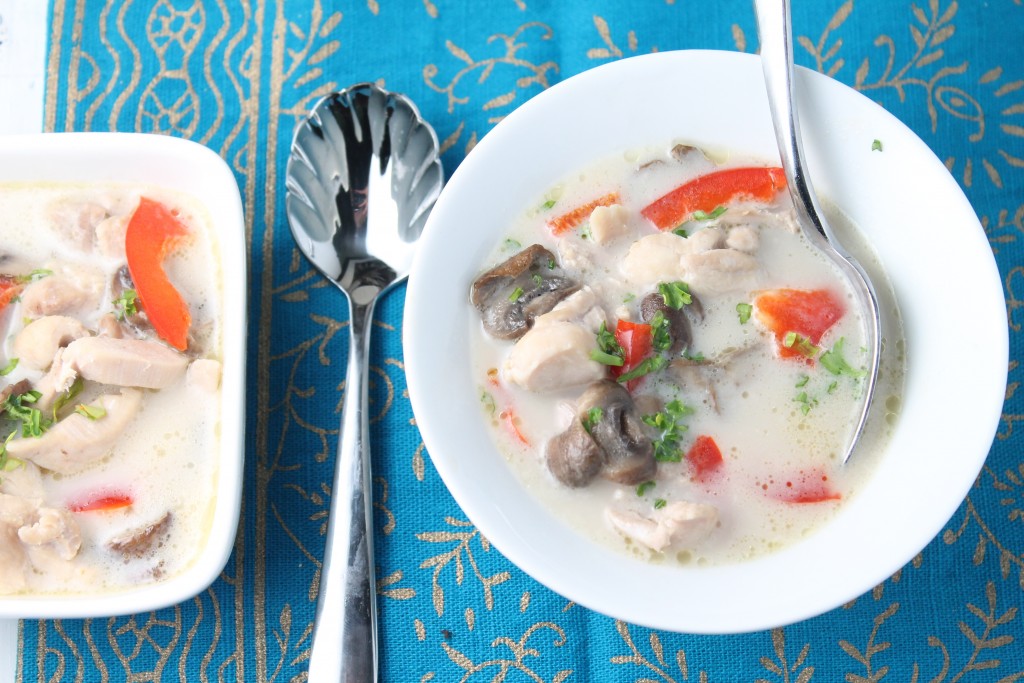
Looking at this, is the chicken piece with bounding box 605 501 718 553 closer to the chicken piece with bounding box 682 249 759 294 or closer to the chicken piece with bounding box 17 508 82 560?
the chicken piece with bounding box 682 249 759 294

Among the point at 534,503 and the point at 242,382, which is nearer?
the point at 534,503

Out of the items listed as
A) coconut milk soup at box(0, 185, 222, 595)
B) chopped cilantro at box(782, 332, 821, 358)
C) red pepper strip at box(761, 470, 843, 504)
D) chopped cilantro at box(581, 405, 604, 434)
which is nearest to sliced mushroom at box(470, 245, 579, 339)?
chopped cilantro at box(581, 405, 604, 434)

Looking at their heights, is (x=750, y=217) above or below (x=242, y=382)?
above

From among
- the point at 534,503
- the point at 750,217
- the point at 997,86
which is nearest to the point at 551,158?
the point at 750,217

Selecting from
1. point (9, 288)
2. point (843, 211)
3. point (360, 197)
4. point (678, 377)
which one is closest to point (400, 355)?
point (360, 197)

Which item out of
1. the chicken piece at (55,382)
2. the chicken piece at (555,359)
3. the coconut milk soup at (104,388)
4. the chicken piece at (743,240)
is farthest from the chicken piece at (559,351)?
the chicken piece at (55,382)

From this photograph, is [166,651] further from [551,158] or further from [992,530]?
[992,530]

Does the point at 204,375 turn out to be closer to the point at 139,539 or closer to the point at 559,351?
the point at 139,539
